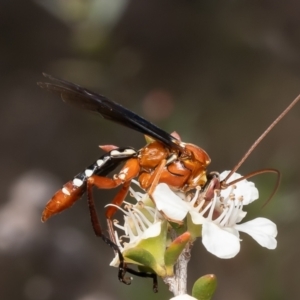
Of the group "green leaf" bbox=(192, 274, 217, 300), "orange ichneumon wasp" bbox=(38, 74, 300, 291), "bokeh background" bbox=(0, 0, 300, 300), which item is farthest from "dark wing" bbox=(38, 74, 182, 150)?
"bokeh background" bbox=(0, 0, 300, 300)

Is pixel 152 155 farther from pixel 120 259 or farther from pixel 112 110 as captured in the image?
pixel 120 259

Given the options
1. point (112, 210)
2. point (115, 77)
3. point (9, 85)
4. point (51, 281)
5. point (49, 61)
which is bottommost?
point (51, 281)

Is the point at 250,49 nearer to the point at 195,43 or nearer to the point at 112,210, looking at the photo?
the point at 195,43

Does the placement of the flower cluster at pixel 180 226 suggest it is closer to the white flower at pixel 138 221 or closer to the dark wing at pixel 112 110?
the white flower at pixel 138 221

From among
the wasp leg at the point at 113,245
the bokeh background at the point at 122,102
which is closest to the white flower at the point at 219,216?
the wasp leg at the point at 113,245

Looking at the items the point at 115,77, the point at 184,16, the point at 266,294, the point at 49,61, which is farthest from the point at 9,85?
the point at 266,294

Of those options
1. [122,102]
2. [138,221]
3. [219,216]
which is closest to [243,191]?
[219,216]

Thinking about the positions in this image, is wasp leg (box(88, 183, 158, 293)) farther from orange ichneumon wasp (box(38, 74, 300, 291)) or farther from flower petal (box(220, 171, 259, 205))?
flower petal (box(220, 171, 259, 205))

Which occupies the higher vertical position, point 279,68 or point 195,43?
point 279,68
